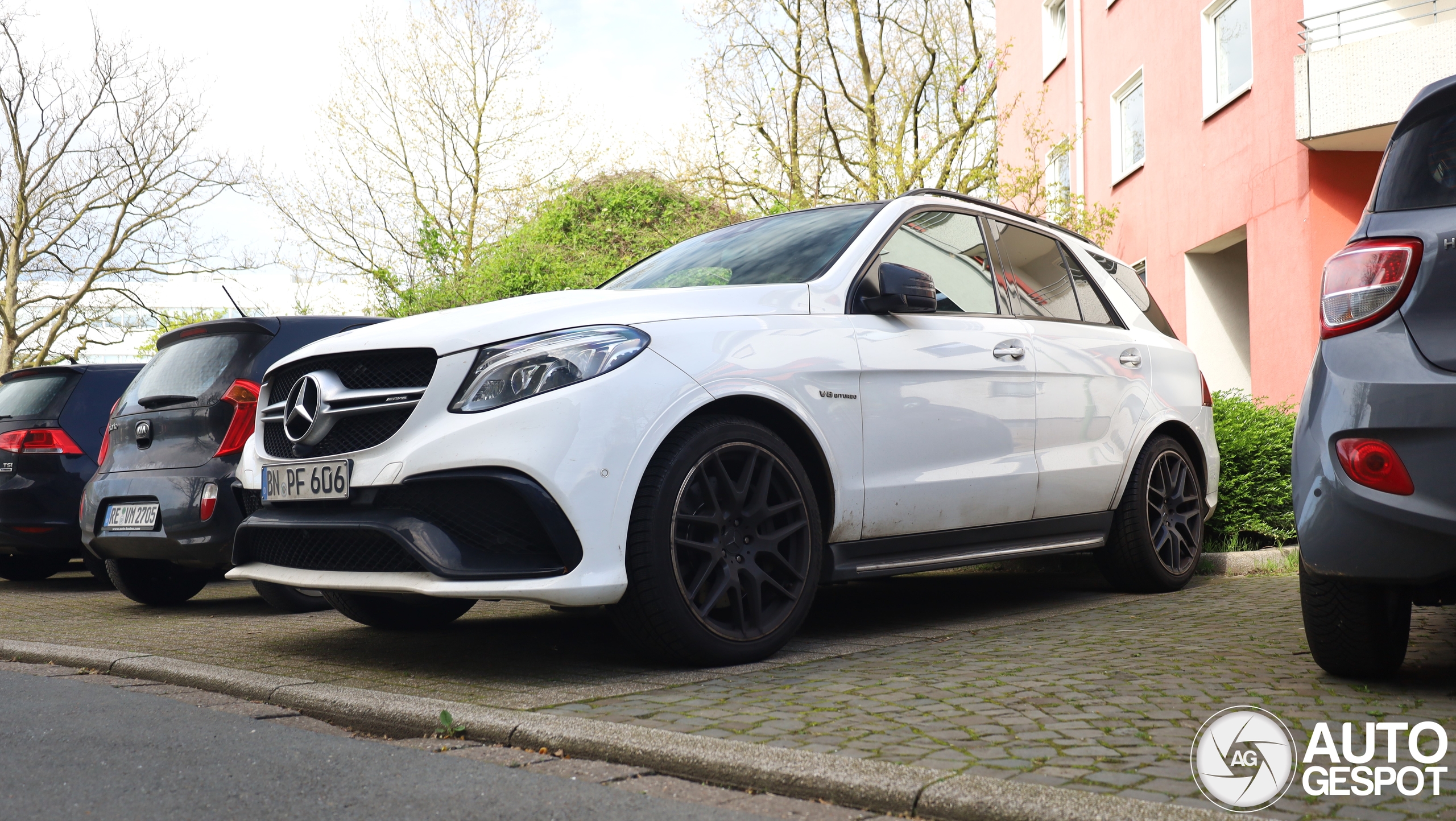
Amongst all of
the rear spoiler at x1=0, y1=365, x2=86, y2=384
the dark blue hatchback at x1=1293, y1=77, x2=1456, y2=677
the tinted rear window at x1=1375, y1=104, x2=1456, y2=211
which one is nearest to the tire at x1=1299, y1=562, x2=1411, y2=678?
the dark blue hatchback at x1=1293, y1=77, x2=1456, y2=677

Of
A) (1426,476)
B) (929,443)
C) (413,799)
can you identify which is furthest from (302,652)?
(1426,476)

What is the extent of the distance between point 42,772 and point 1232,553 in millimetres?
6049

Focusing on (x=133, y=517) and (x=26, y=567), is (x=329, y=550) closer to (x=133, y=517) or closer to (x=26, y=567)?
(x=133, y=517)

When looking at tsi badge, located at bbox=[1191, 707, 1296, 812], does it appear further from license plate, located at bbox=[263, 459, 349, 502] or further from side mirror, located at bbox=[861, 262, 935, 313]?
license plate, located at bbox=[263, 459, 349, 502]

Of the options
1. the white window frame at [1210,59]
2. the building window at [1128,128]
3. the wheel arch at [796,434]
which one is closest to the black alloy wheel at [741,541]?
the wheel arch at [796,434]

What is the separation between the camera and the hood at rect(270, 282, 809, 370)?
3.88m

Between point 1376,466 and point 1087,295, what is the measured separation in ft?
10.2

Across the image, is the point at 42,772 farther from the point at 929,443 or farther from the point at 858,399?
the point at 929,443

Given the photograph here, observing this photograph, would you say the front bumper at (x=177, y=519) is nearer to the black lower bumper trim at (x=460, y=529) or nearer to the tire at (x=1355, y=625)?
the black lower bumper trim at (x=460, y=529)

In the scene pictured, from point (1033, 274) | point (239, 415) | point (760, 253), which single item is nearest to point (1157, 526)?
point (1033, 274)

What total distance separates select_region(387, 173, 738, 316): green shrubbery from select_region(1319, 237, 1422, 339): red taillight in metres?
14.1

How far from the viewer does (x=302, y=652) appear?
473 cm

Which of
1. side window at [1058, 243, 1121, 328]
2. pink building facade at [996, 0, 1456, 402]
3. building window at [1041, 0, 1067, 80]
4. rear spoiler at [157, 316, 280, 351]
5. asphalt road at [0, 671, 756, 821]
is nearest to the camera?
asphalt road at [0, 671, 756, 821]

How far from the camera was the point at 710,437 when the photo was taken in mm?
3945
